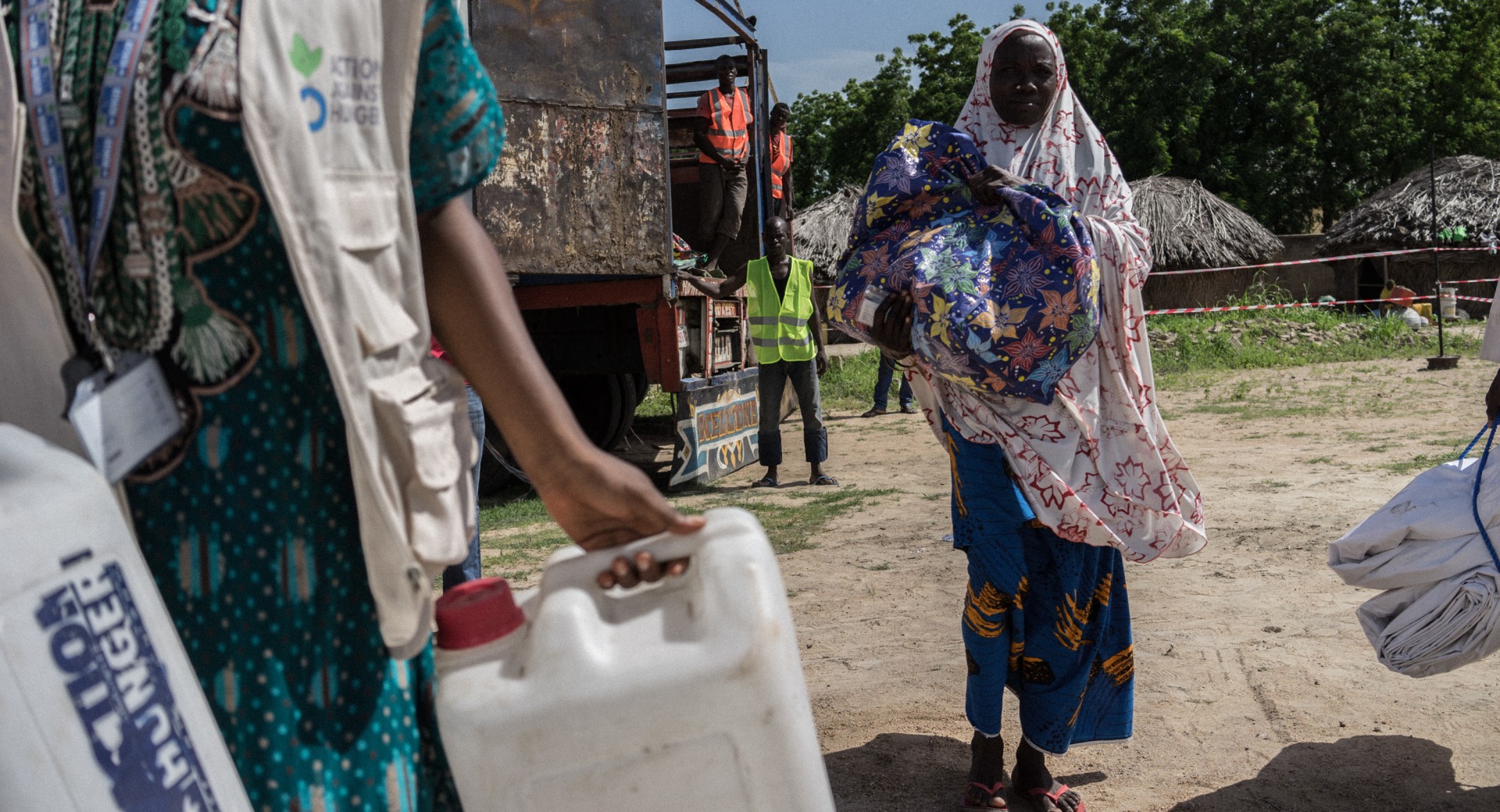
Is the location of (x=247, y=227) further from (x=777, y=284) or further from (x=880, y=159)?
(x=777, y=284)

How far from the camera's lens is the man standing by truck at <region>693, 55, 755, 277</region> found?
26.7 ft

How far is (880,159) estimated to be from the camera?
287 centimetres

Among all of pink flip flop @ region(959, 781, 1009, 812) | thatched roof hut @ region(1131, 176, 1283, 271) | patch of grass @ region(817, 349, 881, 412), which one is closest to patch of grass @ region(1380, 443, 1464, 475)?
pink flip flop @ region(959, 781, 1009, 812)

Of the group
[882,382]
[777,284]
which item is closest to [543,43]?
[777,284]

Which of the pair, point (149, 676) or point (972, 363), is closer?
point (149, 676)

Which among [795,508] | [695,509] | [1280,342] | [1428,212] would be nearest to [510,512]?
[695,509]

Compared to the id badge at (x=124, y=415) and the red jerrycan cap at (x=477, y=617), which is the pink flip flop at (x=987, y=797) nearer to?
the red jerrycan cap at (x=477, y=617)

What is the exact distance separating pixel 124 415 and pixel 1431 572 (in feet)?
8.76

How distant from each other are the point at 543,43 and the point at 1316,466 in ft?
16.2

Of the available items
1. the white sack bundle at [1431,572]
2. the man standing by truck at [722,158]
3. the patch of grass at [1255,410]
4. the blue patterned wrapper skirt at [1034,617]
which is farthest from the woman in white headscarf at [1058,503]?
the patch of grass at [1255,410]

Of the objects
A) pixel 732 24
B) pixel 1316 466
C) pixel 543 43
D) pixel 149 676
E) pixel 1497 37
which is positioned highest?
pixel 1497 37

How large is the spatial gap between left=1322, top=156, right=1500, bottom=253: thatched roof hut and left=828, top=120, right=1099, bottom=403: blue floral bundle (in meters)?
19.8

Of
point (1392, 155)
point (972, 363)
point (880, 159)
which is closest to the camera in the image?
point (972, 363)

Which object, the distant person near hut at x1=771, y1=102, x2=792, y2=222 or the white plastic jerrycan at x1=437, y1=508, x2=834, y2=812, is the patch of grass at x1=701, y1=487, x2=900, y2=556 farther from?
the white plastic jerrycan at x1=437, y1=508, x2=834, y2=812
